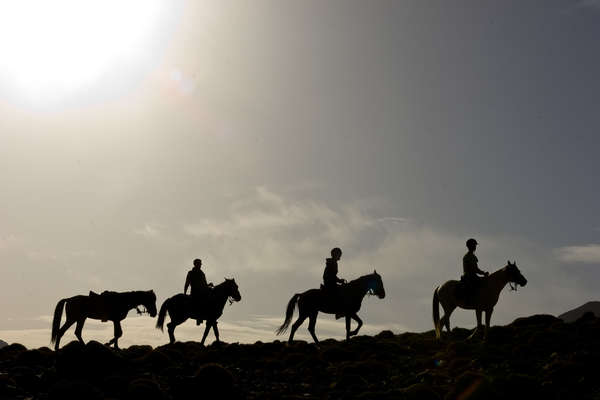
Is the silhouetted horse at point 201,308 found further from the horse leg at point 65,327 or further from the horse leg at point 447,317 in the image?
the horse leg at point 447,317

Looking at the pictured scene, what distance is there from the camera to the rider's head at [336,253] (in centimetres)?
2297

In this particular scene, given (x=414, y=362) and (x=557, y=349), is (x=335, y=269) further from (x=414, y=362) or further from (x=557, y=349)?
(x=557, y=349)

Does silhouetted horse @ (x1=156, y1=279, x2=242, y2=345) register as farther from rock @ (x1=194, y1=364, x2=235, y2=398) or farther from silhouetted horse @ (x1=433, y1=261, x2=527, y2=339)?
rock @ (x1=194, y1=364, x2=235, y2=398)

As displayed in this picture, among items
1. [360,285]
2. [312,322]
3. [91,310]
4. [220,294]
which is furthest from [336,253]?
[91,310]

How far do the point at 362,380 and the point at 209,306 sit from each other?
10.9 metres

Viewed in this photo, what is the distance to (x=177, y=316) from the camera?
2572 centimetres

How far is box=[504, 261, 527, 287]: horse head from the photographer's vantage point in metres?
20.9

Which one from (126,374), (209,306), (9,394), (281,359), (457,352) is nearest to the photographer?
(9,394)

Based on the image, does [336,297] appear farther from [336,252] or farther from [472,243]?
[472,243]

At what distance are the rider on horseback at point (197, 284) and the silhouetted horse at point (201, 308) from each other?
22 cm

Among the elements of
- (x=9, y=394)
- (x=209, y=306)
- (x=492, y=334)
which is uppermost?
(x=209, y=306)

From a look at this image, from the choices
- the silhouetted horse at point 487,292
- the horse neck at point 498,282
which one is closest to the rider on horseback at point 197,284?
the silhouetted horse at point 487,292

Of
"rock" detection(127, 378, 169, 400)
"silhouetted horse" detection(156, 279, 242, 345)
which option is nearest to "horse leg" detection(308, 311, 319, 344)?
"silhouetted horse" detection(156, 279, 242, 345)

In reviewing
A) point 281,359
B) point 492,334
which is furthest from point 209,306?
point 492,334
